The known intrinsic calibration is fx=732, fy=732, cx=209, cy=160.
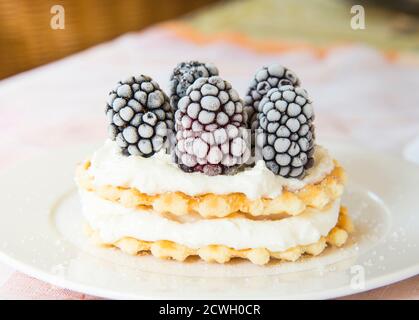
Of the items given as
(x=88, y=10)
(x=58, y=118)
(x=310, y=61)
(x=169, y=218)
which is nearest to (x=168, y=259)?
(x=169, y=218)

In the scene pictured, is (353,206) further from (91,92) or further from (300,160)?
(91,92)

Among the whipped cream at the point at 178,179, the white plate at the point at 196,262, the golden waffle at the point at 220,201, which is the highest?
the whipped cream at the point at 178,179

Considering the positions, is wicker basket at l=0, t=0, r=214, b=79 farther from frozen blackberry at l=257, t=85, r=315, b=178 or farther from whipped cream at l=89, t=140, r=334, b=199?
frozen blackberry at l=257, t=85, r=315, b=178

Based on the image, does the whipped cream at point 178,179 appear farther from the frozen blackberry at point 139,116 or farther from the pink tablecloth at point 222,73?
the pink tablecloth at point 222,73
